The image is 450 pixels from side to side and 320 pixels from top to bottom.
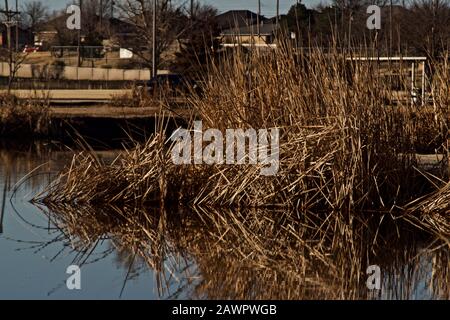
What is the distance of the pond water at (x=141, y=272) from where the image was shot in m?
8.05

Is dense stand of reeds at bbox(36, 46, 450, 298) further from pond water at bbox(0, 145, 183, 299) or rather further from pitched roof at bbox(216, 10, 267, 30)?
pitched roof at bbox(216, 10, 267, 30)

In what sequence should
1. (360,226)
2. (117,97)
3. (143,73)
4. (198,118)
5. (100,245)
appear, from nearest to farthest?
(100,245)
(360,226)
(198,118)
(117,97)
(143,73)

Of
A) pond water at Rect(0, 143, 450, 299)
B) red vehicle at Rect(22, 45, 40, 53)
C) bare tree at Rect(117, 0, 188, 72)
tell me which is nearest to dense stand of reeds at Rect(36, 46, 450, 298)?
pond water at Rect(0, 143, 450, 299)

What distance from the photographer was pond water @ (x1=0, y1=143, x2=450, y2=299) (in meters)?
8.05

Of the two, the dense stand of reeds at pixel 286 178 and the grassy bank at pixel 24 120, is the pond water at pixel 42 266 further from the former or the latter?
the grassy bank at pixel 24 120

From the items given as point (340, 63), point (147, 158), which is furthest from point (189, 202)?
point (340, 63)

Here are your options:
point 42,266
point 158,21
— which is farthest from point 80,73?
point 42,266

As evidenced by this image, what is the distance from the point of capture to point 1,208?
1270 centimetres

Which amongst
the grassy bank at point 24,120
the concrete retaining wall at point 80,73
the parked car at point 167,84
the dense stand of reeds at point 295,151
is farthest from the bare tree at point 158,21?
the dense stand of reeds at point 295,151

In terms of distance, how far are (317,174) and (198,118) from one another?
2223mm

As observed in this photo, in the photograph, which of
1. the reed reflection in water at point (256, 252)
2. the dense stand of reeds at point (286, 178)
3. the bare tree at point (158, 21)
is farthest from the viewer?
the bare tree at point (158, 21)

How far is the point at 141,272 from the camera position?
894cm

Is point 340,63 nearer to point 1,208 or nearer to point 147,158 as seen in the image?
point 147,158

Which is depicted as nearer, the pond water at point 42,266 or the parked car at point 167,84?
the pond water at point 42,266
